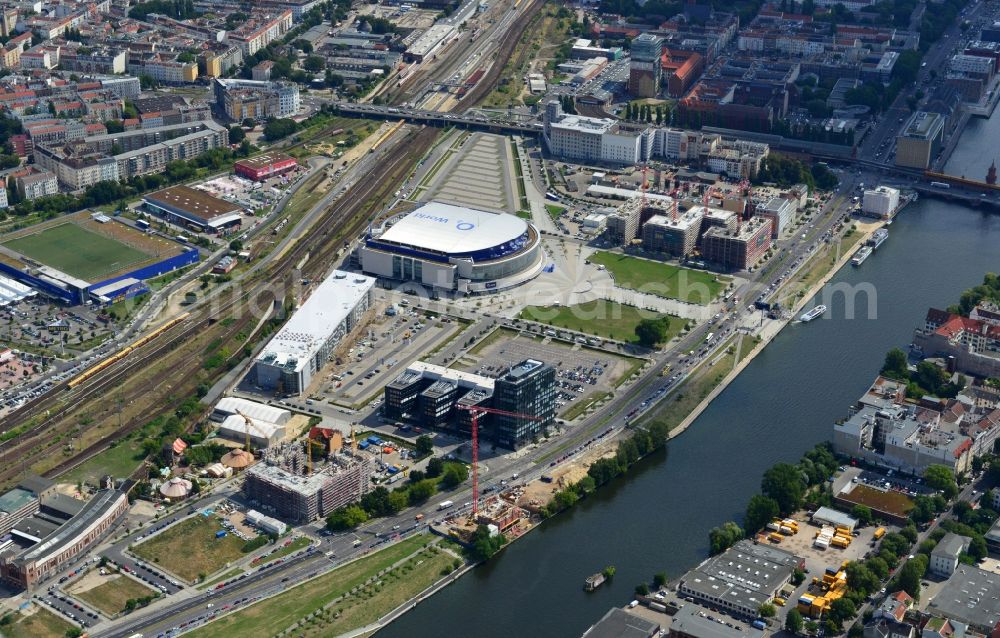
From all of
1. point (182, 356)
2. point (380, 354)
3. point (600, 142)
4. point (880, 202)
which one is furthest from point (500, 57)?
point (182, 356)

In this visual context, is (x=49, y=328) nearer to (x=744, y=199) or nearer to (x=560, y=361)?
(x=560, y=361)

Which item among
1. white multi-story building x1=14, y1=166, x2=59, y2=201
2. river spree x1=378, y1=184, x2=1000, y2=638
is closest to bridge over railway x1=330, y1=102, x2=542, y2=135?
white multi-story building x1=14, y1=166, x2=59, y2=201

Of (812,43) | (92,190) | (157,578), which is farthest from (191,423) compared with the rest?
(812,43)

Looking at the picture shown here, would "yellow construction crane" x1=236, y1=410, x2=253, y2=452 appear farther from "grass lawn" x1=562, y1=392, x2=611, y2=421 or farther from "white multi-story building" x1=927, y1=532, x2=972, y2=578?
"white multi-story building" x1=927, y1=532, x2=972, y2=578

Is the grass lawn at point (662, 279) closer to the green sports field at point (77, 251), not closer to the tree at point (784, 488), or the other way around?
the tree at point (784, 488)

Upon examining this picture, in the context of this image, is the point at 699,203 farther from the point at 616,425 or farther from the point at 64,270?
the point at 64,270

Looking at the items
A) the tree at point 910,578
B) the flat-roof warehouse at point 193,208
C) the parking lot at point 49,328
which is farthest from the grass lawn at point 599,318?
the tree at point 910,578
